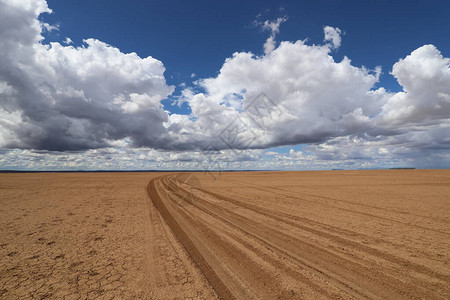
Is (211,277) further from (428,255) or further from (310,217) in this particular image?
(310,217)

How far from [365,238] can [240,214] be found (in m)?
5.64

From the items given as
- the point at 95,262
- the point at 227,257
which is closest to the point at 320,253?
the point at 227,257

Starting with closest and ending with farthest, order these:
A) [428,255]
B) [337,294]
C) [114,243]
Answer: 1. [337,294]
2. [428,255]
3. [114,243]

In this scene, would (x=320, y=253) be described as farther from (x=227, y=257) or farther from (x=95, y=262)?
(x=95, y=262)

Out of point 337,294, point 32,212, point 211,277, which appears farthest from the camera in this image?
point 32,212

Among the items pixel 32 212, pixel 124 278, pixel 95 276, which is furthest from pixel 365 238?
pixel 32 212

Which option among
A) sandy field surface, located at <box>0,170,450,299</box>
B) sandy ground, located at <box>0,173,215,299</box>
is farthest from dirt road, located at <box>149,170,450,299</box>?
sandy ground, located at <box>0,173,215,299</box>

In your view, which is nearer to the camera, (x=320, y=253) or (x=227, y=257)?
(x=227, y=257)

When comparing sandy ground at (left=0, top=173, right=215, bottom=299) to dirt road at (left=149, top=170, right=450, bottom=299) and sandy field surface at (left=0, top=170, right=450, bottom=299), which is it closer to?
sandy field surface at (left=0, top=170, right=450, bottom=299)

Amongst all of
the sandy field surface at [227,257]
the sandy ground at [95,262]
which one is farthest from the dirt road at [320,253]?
the sandy ground at [95,262]

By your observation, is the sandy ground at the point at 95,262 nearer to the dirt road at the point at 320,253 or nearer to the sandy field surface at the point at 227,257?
the sandy field surface at the point at 227,257

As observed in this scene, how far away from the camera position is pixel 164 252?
612 cm

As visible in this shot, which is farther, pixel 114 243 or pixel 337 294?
pixel 114 243

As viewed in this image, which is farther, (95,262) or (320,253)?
(320,253)
